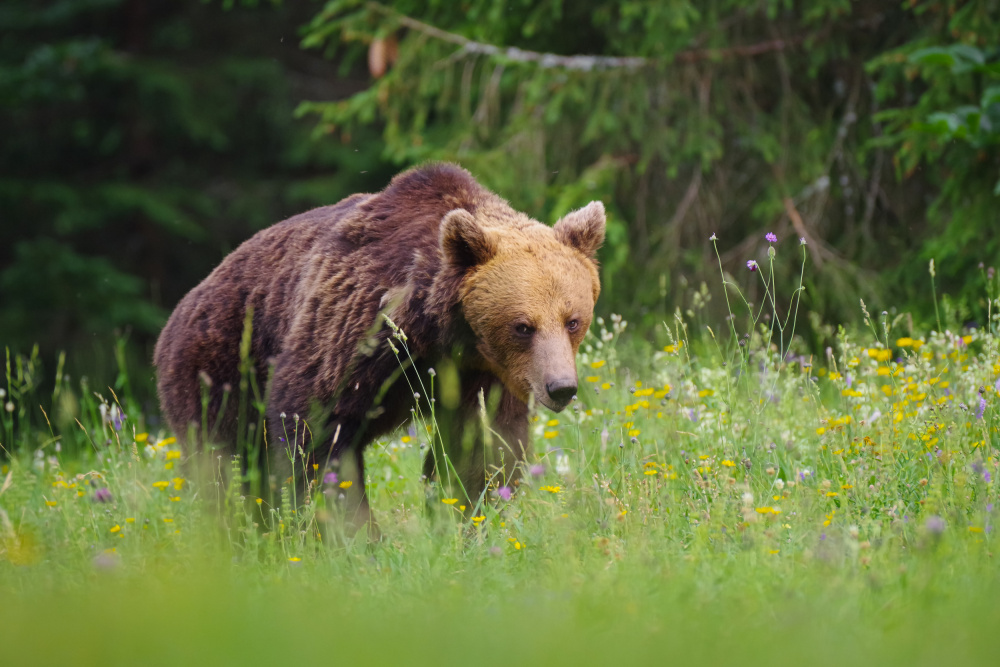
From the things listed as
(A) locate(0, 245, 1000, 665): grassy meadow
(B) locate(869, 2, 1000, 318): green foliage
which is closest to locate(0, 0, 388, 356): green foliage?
(B) locate(869, 2, 1000, 318): green foliage

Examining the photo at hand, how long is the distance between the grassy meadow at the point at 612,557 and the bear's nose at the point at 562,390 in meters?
0.27

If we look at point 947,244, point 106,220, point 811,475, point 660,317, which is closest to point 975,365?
point 811,475

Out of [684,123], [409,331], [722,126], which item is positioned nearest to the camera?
[409,331]

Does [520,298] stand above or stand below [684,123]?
below

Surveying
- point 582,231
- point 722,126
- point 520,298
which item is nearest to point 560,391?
point 520,298

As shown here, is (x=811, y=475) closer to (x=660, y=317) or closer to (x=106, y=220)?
(x=660, y=317)

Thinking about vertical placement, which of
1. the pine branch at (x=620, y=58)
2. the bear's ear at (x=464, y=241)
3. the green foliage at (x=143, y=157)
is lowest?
the green foliage at (x=143, y=157)

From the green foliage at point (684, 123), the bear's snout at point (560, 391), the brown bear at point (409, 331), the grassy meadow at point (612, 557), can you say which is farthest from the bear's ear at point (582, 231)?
the green foliage at point (684, 123)

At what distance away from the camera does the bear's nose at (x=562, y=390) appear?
3760 mm

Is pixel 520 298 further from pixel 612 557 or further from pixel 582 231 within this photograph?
pixel 612 557

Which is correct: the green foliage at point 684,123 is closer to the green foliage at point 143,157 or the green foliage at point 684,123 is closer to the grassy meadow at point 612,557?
the grassy meadow at point 612,557

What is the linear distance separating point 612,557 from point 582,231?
1.66 meters

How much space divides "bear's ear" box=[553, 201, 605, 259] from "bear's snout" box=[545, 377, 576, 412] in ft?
2.70

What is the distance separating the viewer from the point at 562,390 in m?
3.79
